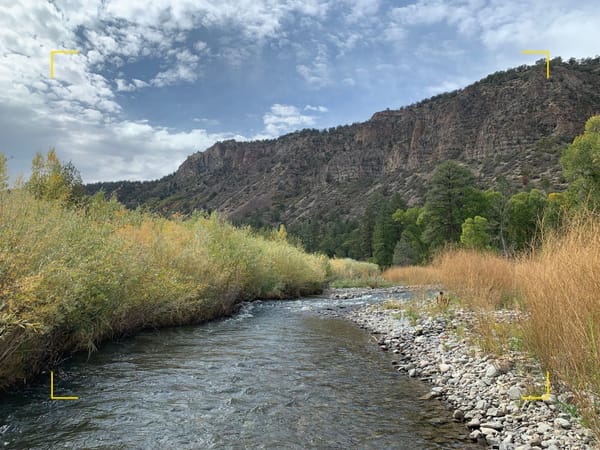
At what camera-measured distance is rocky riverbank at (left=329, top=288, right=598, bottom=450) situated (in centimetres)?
454

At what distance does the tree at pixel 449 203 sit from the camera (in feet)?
142

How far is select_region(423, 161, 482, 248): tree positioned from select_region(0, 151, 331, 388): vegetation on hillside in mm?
29331

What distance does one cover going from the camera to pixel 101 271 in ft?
26.5

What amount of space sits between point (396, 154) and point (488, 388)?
115061 millimetres

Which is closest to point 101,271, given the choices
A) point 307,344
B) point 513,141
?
point 307,344

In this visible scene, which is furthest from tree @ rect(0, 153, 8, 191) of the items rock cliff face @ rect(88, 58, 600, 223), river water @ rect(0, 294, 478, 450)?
rock cliff face @ rect(88, 58, 600, 223)

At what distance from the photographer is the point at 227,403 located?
596 cm

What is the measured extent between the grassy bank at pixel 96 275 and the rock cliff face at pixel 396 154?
54163 mm

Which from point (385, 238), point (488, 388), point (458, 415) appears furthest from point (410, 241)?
point (458, 415)

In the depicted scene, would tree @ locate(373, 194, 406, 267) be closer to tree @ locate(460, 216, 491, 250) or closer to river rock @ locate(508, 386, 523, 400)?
tree @ locate(460, 216, 491, 250)

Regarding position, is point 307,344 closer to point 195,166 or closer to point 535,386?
point 535,386

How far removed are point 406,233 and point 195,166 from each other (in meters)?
110

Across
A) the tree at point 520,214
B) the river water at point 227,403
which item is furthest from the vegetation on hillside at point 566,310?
the tree at point 520,214

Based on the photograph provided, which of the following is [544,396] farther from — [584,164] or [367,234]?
[367,234]
